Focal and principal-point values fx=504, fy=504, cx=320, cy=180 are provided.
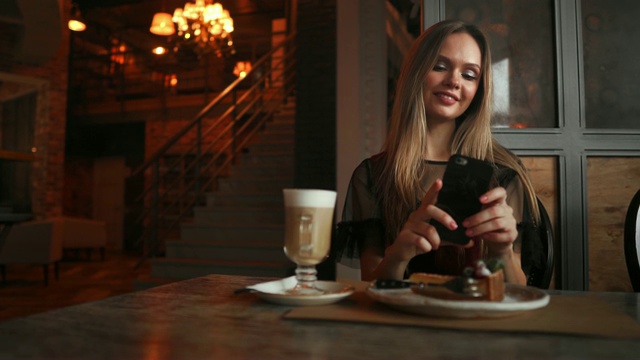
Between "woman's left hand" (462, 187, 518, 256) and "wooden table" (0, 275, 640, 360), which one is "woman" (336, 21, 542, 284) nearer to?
"woman's left hand" (462, 187, 518, 256)

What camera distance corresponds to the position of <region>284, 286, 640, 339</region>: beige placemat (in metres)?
0.66

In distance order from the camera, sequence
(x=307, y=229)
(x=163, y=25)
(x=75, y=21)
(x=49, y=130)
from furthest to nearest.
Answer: (x=49, y=130)
(x=75, y=21)
(x=163, y=25)
(x=307, y=229)

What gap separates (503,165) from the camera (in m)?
1.58

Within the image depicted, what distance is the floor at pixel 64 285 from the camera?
421cm

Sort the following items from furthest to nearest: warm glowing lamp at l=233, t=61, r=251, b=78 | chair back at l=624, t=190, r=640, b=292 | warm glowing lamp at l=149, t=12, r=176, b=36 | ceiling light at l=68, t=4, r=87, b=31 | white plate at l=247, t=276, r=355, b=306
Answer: warm glowing lamp at l=233, t=61, r=251, b=78
ceiling light at l=68, t=4, r=87, b=31
warm glowing lamp at l=149, t=12, r=176, b=36
chair back at l=624, t=190, r=640, b=292
white plate at l=247, t=276, r=355, b=306

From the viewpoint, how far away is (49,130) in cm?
802

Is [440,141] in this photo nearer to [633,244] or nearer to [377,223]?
[377,223]

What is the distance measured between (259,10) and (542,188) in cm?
815

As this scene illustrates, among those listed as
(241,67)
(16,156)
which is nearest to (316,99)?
(16,156)

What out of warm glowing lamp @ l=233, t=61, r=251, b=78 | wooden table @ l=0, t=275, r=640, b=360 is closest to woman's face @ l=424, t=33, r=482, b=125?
wooden table @ l=0, t=275, r=640, b=360

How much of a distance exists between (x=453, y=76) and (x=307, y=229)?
83cm

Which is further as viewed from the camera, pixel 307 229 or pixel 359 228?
pixel 359 228

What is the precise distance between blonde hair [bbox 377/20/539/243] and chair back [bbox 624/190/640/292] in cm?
23

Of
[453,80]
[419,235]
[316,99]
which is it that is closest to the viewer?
[419,235]
